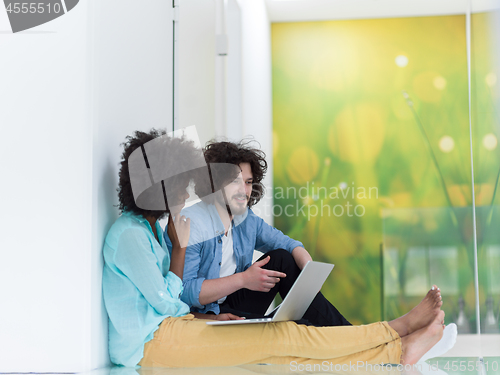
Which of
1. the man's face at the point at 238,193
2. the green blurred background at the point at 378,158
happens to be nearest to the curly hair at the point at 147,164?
the man's face at the point at 238,193

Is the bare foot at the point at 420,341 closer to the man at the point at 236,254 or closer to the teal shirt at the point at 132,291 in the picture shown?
the man at the point at 236,254

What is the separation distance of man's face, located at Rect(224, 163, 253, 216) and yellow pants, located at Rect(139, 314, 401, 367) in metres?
0.55

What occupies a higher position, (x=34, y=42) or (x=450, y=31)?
(x=450, y=31)

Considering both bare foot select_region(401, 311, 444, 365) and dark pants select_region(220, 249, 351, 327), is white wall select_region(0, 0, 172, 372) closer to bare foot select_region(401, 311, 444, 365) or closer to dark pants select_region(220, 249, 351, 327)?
dark pants select_region(220, 249, 351, 327)

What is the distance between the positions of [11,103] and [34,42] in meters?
0.16

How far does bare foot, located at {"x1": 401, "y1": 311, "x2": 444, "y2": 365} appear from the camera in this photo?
4.05 feet

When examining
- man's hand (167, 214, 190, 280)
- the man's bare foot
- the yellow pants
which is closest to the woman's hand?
man's hand (167, 214, 190, 280)

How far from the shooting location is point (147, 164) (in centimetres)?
133

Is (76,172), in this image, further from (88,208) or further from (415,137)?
(415,137)

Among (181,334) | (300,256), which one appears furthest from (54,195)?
(300,256)

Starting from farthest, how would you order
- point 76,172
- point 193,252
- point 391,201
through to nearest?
point 391,201
point 193,252
point 76,172

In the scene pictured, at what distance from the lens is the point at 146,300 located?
123 cm

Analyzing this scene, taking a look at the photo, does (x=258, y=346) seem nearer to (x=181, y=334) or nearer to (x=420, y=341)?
(x=181, y=334)

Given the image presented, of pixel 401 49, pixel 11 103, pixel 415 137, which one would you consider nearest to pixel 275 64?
pixel 401 49
